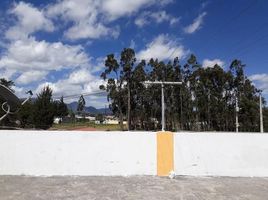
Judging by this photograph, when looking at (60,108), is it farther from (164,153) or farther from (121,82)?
(164,153)

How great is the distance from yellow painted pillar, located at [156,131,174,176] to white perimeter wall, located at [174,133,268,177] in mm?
166

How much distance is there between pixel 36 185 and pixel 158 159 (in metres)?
3.60

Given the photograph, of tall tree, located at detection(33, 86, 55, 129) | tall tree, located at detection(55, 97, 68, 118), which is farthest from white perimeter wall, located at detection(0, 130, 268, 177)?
tall tree, located at detection(55, 97, 68, 118)

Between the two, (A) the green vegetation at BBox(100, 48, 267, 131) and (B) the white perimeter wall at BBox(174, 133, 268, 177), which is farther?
(A) the green vegetation at BBox(100, 48, 267, 131)

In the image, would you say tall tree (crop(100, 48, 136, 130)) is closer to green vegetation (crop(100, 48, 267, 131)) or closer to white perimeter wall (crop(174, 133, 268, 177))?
green vegetation (crop(100, 48, 267, 131))

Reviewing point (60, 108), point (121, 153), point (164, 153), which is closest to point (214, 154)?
point (164, 153)

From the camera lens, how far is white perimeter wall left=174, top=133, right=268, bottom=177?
1088 cm

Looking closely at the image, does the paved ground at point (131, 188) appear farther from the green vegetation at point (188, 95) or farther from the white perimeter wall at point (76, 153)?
the green vegetation at point (188, 95)

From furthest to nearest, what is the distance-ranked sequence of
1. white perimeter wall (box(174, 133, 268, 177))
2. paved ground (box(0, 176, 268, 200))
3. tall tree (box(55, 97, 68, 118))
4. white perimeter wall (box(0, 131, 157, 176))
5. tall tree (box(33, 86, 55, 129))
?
tall tree (box(55, 97, 68, 118)) → tall tree (box(33, 86, 55, 129)) → white perimeter wall (box(174, 133, 268, 177)) → white perimeter wall (box(0, 131, 157, 176)) → paved ground (box(0, 176, 268, 200))

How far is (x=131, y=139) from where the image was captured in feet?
35.4

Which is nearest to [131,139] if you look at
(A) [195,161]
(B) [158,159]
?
(B) [158,159]

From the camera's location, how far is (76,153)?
10.7 m

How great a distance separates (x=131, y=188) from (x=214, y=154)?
318 centimetres

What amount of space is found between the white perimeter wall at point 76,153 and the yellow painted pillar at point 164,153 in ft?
0.49
